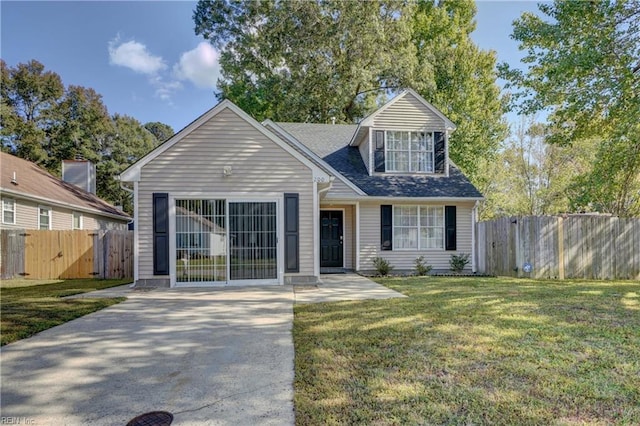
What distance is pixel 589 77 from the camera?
34.1 feet

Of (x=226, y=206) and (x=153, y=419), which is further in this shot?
(x=226, y=206)

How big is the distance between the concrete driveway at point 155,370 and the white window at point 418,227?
284 inches

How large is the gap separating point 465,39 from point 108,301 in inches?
894

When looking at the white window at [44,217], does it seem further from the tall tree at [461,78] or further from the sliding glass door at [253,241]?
the tall tree at [461,78]

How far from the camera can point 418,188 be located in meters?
12.0

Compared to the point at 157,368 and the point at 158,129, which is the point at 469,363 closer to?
the point at 157,368

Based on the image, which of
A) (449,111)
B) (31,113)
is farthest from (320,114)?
(31,113)

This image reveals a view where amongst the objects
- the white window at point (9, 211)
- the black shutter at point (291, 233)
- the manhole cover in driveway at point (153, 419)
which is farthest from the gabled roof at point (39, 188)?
the manhole cover in driveway at point (153, 419)

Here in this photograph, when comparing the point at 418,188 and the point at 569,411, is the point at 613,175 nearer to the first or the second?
the point at 418,188

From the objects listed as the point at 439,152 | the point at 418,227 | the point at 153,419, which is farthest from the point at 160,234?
the point at 439,152

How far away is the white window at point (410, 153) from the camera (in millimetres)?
12508

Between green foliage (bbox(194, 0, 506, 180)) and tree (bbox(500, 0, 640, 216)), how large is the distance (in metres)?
7.71

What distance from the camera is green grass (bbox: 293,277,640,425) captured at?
255 centimetres

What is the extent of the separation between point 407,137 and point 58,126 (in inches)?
1226
